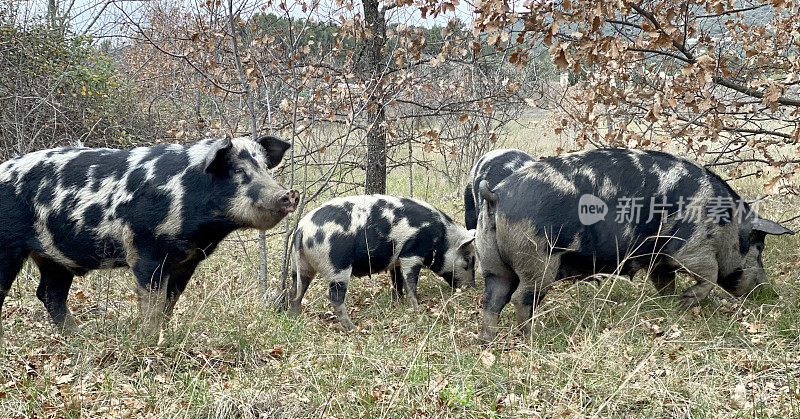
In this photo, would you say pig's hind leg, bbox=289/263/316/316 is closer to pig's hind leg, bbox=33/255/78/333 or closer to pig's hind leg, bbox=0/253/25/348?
pig's hind leg, bbox=33/255/78/333

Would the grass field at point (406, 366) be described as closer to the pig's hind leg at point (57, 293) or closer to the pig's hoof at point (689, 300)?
the pig's hoof at point (689, 300)

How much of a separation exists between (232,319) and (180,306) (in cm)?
103

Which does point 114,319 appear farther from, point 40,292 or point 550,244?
point 550,244

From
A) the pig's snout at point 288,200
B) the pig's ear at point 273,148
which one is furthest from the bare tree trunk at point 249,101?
the pig's snout at point 288,200

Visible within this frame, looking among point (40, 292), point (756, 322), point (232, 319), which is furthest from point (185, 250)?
point (756, 322)

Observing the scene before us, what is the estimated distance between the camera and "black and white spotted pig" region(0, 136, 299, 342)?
14.0 ft

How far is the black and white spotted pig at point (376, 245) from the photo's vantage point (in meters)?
5.76

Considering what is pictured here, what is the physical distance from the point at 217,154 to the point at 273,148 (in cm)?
75

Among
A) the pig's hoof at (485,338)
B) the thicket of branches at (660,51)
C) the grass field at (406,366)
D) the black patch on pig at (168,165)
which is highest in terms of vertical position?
the thicket of branches at (660,51)

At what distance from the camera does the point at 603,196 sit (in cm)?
465

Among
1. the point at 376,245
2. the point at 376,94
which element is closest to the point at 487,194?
the point at 376,245

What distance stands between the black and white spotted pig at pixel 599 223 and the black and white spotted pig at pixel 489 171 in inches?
95.3

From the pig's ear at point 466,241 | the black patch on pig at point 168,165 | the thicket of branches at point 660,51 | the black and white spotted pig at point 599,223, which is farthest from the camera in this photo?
the pig's ear at point 466,241

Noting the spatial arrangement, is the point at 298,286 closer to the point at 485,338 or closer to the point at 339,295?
the point at 339,295
